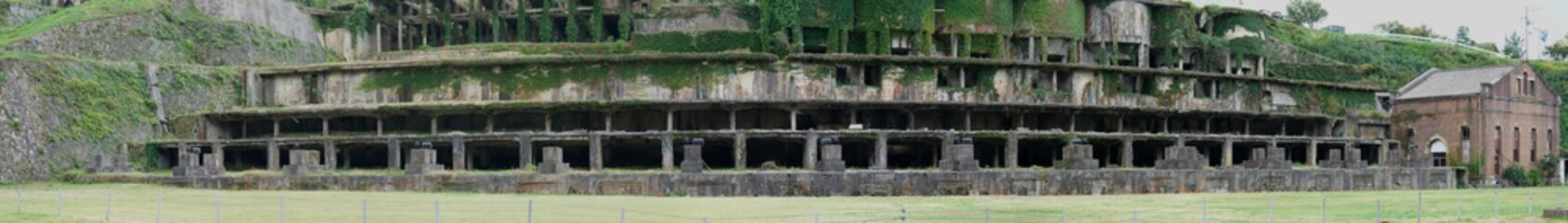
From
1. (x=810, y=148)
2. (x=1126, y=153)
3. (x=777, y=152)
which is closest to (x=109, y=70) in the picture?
(x=777, y=152)

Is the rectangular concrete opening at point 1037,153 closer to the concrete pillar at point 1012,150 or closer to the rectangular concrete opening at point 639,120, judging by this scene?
the concrete pillar at point 1012,150

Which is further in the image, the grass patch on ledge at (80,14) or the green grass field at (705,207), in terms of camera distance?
the grass patch on ledge at (80,14)

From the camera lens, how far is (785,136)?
2891 inches

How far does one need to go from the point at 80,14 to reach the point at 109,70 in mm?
5306

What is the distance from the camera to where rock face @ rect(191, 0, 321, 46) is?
9275 cm

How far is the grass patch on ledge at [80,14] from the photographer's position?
268 feet

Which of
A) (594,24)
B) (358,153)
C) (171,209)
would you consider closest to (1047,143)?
(594,24)

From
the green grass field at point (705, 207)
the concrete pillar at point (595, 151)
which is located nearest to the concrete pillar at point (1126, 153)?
the green grass field at point (705, 207)

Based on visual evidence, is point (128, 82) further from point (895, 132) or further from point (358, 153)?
point (895, 132)

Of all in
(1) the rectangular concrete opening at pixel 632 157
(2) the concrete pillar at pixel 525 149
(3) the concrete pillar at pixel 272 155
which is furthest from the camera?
(1) the rectangular concrete opening at pixel 632 157

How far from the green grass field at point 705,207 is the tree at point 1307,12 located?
10354 cm

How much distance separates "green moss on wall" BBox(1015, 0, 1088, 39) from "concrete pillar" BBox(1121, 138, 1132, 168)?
43.5 ft

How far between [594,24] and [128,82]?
2233 cm

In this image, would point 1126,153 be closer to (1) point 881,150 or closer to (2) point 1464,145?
(1) point 881,150
